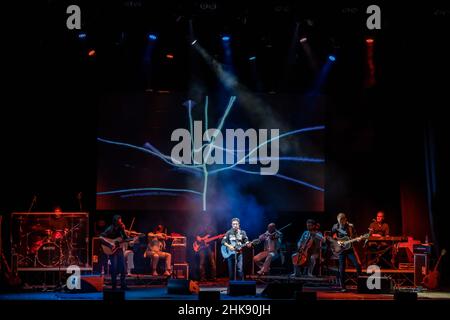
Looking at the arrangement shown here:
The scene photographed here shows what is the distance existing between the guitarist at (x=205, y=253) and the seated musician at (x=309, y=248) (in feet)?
6.25

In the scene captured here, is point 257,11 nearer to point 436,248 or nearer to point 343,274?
point 343,274

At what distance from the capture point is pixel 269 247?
48.9ft

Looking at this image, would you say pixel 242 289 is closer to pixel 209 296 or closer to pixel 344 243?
pixel 209 296

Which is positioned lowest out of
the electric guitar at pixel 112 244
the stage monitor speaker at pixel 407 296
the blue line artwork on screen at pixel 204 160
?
the stage monitor speaker at pixel 407 296

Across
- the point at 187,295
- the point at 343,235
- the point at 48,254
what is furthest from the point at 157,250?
the point at 343,235

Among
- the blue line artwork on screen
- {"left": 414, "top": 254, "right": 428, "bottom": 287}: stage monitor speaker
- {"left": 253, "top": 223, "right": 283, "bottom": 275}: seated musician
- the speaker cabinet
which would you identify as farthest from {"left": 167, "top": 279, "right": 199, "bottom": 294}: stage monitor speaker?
{"left": 414, "top": 254, "right": 428, "bottom": 287}: stage monitor speaker

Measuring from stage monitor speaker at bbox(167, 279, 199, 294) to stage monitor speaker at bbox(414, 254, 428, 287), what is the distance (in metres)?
4.85

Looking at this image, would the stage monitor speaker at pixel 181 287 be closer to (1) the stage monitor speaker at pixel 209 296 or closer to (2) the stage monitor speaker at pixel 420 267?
(1) the stage monitor speaker at pixel 209 296

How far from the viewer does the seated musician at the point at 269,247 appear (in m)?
14.8

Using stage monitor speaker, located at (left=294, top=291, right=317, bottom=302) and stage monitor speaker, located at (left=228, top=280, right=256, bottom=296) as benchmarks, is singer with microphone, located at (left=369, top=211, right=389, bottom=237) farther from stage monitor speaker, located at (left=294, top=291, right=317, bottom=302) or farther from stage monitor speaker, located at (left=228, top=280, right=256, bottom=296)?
stage monitor speaker, located at (left=294, top=291, right=317, bottom=302)

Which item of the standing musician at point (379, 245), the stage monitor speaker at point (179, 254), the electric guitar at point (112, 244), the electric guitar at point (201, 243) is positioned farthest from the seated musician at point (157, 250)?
the standing musician at point (379, 245)

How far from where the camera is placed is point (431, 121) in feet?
49.6

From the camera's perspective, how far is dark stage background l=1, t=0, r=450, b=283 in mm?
14891
